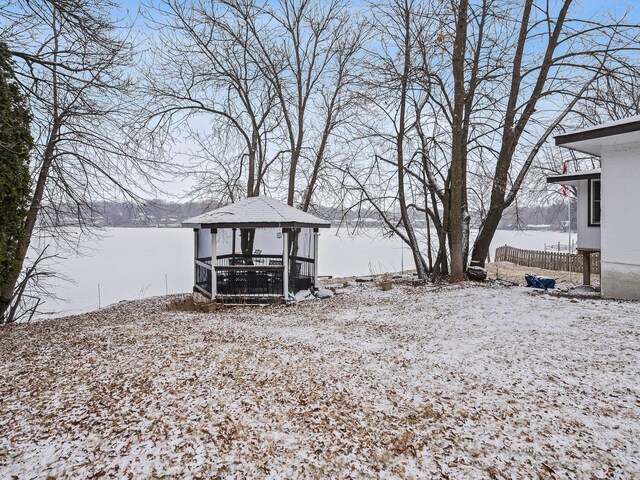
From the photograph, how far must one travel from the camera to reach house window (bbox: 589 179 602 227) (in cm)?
965

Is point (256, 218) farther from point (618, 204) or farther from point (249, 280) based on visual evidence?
point (618, 204)

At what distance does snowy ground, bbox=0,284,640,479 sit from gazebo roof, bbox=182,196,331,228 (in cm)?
375

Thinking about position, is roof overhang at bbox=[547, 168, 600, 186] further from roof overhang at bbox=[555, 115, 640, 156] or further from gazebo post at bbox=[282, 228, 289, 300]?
gazebo post at bbox=[282, 228, 289, 300]

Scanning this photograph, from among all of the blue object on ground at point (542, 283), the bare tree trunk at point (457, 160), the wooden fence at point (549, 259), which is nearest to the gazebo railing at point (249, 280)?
the bare tree trunk at point (457, 160)

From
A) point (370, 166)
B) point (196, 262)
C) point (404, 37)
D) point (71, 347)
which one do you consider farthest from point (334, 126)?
point (71, 347)

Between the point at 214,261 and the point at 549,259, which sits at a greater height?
the point at 214,261

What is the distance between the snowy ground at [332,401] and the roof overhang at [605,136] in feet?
11.3

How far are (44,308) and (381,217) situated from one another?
2195 cm

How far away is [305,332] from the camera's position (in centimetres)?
658

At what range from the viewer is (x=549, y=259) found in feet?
70.2

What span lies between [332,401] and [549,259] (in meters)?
22.0

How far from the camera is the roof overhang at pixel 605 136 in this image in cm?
710

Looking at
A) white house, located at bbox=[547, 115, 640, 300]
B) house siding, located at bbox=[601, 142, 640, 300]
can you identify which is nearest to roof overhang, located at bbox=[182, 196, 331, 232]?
white house, located at bbox=[547, 115, 640, 300]

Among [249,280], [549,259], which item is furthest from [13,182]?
[549,259]
